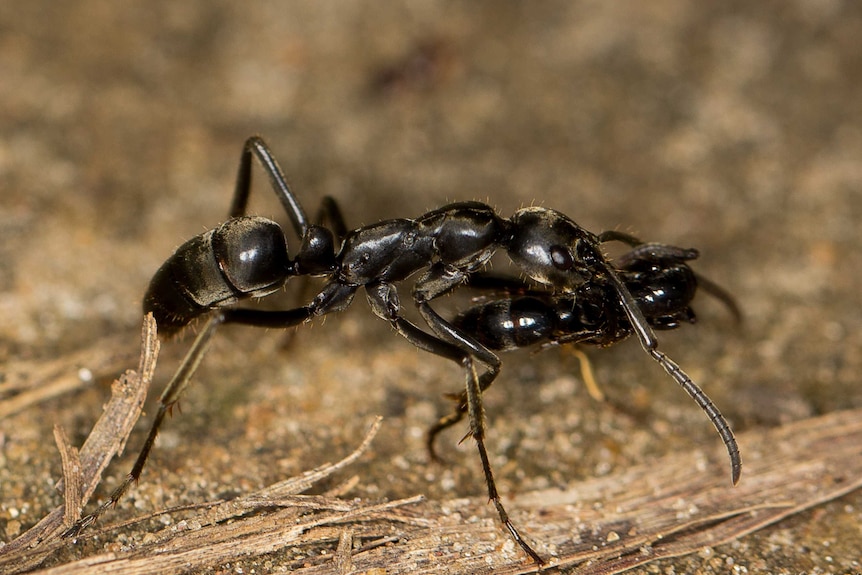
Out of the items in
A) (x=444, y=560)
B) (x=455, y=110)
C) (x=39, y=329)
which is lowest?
(x=444, y=560)

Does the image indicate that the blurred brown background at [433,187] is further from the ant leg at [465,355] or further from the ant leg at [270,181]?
the ant leg at [270,181]

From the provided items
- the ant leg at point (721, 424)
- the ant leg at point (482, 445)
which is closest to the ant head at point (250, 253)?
the ant leg at point (482, 445)

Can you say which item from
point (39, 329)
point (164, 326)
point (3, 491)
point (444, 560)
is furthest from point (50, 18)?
point (444, 560)

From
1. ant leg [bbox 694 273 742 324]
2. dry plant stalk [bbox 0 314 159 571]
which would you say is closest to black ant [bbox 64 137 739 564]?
dry plant stalk [bbox 0 314 159 571]

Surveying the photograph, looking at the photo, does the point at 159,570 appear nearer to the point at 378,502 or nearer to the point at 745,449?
the point at 378,502

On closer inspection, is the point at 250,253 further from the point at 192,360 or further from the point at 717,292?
the point at 717,292

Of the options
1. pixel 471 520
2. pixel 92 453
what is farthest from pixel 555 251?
pixel 92 453
